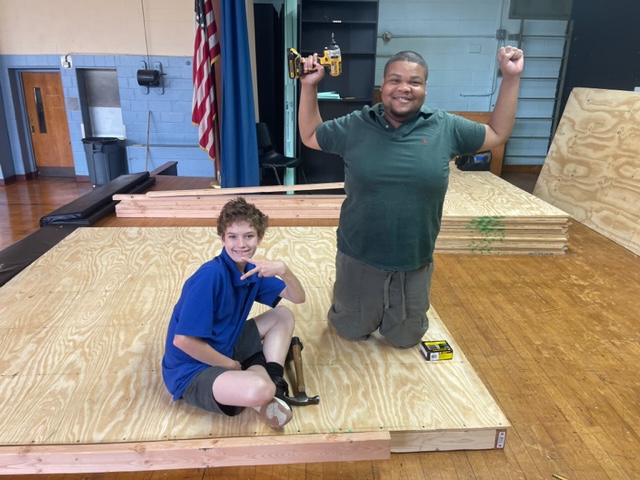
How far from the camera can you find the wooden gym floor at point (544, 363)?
1.84 meters

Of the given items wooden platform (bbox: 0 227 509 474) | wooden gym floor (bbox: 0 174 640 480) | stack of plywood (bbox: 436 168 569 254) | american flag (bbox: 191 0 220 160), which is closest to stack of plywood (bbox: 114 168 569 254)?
stack of plywood (bbox: 436 168 569 254)

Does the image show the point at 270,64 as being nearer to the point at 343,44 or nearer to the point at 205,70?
the point at 343,44

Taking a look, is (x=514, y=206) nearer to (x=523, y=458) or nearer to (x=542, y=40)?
(x=523, y=458)

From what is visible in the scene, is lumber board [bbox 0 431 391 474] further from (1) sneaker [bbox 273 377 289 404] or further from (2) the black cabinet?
(2) the black cabinet

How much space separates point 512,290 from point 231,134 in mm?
2933

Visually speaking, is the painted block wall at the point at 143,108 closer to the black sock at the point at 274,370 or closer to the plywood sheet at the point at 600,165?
the plywood sheet at the point at 600,165

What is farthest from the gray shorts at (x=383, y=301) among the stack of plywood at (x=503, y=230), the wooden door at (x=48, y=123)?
the wooden door at (x=48, y=123)

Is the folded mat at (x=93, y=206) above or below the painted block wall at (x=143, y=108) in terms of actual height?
below

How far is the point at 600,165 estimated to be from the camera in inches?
188

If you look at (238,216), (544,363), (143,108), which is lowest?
(544,363)

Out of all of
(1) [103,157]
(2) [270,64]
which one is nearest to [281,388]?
(2) [270,64]

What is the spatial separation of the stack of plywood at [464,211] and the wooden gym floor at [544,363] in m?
0.15

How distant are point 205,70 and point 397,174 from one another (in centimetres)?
313

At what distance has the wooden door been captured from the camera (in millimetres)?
7452
